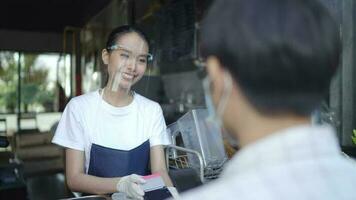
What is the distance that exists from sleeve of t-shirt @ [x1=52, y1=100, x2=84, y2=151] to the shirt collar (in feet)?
3.28

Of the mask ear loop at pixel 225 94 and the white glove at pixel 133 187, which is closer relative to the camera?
the mask ear loop at pixel 225 94

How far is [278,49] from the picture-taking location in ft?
1.69

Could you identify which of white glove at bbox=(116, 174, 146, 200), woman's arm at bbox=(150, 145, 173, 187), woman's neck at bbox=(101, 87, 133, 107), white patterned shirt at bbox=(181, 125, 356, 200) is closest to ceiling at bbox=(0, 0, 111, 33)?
woman's neck at bbox=(101, 87, 133, 107)

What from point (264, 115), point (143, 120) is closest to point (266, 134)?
point (264, 115)

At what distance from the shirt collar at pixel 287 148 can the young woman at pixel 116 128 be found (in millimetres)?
902

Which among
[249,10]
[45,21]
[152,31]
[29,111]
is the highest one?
[45,21]

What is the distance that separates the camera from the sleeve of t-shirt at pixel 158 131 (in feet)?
5.04

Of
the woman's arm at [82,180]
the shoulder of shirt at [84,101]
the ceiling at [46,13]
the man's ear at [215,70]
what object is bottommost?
the woman's arm at [82,180]

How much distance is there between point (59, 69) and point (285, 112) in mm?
5826

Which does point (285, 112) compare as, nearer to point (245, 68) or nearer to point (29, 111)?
point (245, 68)

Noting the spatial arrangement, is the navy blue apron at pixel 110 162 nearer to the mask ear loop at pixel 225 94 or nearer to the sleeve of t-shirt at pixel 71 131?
the sleeve of t-shirt at pixel 71 131

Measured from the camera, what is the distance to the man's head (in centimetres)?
52

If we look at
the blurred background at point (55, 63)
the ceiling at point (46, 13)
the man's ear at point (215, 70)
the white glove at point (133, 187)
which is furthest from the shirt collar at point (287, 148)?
the ceiling at point (46, 13)

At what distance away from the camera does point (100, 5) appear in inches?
202
